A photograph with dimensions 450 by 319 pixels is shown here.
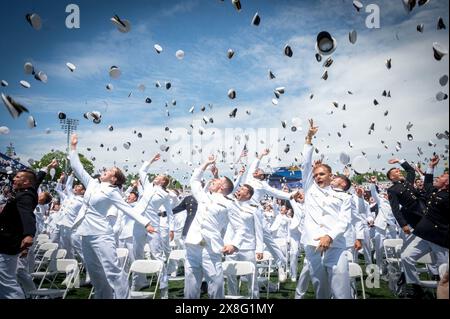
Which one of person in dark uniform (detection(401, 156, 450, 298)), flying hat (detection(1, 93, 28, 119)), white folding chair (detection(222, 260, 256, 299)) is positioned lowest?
white folding chair (detection(222, 260, 256, 299))

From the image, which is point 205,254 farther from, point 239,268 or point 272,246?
point 272,246

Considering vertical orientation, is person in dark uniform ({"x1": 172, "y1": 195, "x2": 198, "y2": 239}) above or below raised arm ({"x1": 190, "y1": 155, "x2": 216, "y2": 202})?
below

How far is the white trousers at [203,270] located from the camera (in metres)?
4.69

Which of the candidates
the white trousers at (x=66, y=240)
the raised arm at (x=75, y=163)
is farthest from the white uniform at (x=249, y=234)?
the white trousers at (x=66, y=240)

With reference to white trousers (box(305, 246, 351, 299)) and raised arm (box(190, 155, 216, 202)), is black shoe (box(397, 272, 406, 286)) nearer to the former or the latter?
white trousers (box(305, 246, 351, 299))

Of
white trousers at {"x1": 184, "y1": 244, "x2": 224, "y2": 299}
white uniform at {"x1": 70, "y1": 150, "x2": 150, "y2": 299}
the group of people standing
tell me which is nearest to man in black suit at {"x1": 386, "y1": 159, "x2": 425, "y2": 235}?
the group of people standing

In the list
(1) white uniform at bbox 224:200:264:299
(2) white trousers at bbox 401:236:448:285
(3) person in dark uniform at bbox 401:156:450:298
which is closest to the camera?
(3) person in dark uniform at bbox 401:156:450:298

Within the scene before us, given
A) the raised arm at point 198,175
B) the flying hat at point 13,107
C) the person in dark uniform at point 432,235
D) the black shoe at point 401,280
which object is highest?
the flying hat at point 13,107

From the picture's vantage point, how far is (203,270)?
4758 mm

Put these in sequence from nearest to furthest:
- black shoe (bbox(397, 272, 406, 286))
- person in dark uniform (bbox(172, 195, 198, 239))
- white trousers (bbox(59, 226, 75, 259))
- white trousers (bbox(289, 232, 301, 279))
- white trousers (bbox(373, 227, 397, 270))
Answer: black shoe (bbox(397, 272, 406, 286)) < person in dark uniform (bbox(172, 195, 198, 239)) < white trousers (bbox(289, 232, 301, 279)) < white trousers (bbox(59, 226, 75, 259)) < white trousers (bbox(373, 227, 397, 270))

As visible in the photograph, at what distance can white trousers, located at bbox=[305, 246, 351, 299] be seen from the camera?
13.9ft

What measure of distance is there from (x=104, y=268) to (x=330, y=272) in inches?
137

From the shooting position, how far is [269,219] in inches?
511

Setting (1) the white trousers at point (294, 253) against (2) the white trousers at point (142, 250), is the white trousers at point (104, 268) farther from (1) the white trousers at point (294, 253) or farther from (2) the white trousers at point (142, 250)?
(1) the white trousers at point (294, 253)
